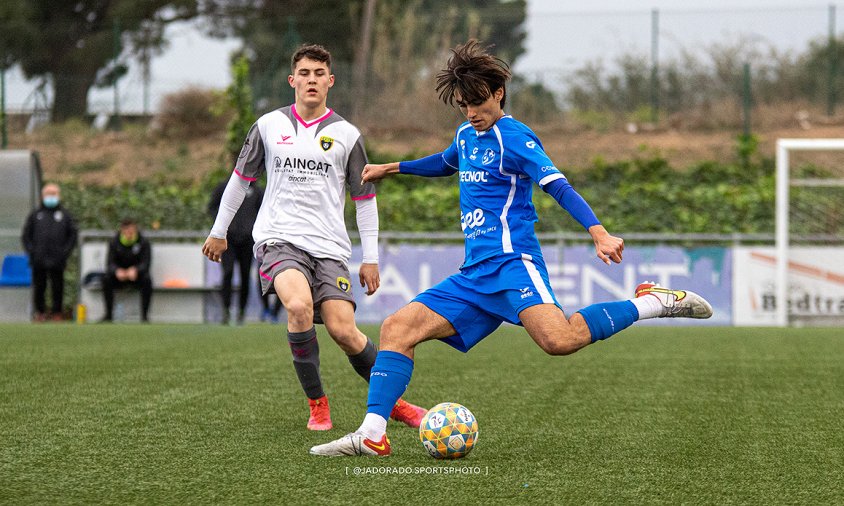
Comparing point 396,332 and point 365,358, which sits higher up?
point 396,332

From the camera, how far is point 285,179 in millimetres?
6047

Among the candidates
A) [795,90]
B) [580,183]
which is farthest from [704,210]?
[795,90]

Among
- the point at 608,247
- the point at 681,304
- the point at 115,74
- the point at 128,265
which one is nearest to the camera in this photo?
the point at 608,247

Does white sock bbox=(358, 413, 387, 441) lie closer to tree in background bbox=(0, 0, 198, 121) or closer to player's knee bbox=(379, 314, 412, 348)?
player's knee bbox=(379, 314, 412, 348)

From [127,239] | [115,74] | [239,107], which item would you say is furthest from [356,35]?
[127,239]

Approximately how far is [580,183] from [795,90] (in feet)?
17.1

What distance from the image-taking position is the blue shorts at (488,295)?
5113mm

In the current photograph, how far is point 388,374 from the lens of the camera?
5.11 metres

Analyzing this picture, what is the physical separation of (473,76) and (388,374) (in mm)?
1363

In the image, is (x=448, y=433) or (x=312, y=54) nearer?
(x=448, y=433)

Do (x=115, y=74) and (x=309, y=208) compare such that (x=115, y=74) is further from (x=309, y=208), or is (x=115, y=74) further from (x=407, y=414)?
(x=407, y=414)

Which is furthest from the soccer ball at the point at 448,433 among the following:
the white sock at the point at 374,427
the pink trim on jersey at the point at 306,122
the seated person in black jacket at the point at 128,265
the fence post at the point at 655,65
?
the fence post at the point at 655,65

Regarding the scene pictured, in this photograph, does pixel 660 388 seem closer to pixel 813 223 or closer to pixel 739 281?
pixel 739 281

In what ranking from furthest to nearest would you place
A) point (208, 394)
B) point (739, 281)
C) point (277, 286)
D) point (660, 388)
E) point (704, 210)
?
point (704, 210)
point (739, 281)
point (660, 388)
point (208, 394)
point (277, 286)
